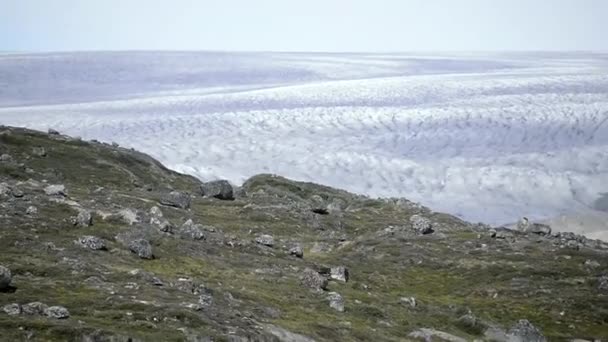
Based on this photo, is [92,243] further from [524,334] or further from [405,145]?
[405,145]

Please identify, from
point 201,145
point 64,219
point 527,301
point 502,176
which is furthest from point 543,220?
point 64,219

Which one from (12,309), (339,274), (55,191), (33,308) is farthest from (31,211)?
(12,309)

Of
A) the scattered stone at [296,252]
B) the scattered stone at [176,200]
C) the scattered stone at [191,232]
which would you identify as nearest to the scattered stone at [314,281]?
the scattered stone at [296,252]

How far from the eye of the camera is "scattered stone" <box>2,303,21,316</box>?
2680 cm

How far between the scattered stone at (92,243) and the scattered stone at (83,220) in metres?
4.50

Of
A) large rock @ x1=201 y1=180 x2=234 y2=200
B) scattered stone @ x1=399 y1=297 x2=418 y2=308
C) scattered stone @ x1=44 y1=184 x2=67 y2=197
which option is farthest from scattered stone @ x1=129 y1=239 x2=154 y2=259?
large rock @ x1=201 y1=180 x2=234 y2=200

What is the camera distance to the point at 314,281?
44094 mm

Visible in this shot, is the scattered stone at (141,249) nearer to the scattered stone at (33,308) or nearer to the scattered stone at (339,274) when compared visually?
the scattered stone at (339,274)

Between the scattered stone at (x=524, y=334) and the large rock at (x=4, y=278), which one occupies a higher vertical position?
the large rock at (x=4, y=278)

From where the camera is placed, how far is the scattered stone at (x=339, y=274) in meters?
48.2

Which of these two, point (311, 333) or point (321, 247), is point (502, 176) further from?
point (311, 333)

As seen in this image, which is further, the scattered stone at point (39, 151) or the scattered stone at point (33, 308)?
the scattered stone at point (39, 151)

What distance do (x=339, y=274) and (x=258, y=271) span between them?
5242 millimetres

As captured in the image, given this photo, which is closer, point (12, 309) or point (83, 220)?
point (12, 309)
